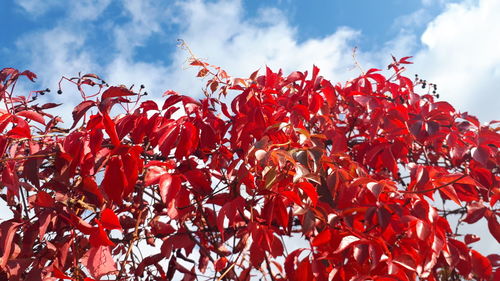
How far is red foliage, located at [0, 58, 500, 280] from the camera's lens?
1.56 meters

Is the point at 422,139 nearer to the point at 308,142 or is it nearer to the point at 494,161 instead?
the point at 494,161

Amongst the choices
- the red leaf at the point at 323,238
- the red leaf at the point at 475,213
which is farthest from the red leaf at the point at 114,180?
the red leaf at the point at 475,213

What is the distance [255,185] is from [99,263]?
0.61 metres

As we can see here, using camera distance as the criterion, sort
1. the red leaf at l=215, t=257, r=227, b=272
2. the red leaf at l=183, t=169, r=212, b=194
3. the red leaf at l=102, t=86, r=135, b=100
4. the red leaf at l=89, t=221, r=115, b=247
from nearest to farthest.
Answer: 1. the red leaf at l=89, t=221, r=115, b=247
2. the red leaf at l=102, t=86, r=135, b=100
3. the red leaf at l=183, t=169, r=212, b=194
4. the red leaf at l=215, t=257, r=227, b=272

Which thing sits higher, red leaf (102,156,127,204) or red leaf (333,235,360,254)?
red leaf (102,156,127,204)

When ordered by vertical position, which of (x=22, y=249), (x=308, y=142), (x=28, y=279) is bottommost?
(x=28, y=279)

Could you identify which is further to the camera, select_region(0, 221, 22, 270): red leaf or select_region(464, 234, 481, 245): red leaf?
select_region(464, 234, 481, 245): red leaf

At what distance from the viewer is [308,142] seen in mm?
1712

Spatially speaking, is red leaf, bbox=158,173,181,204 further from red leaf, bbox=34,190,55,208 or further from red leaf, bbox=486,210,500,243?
red leaf, bbox=486,210,500,243

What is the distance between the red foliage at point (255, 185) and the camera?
1.56m

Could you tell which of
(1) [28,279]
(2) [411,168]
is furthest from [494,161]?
(1) [28,279]

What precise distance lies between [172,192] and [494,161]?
143 cm

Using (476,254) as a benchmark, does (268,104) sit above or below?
above

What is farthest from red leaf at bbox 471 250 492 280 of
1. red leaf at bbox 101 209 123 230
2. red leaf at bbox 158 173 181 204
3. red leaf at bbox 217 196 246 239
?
red leaf at bbox 101 209 123 230
